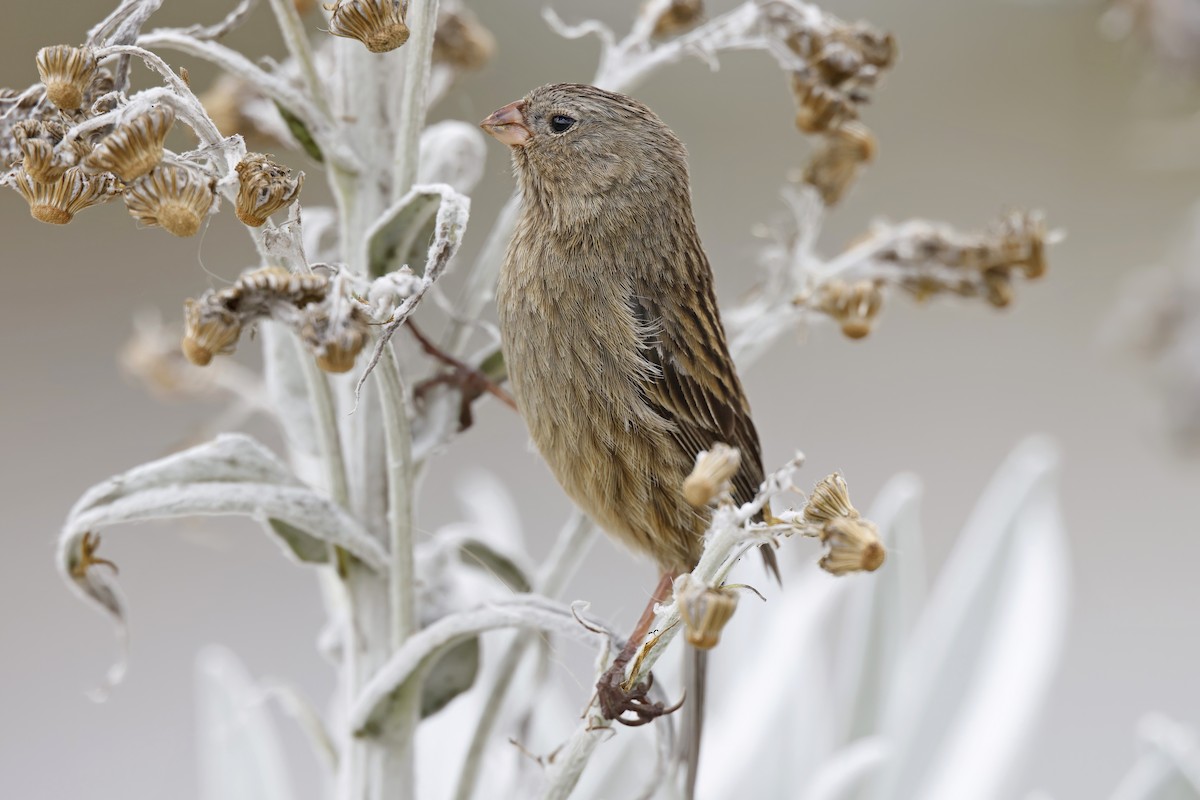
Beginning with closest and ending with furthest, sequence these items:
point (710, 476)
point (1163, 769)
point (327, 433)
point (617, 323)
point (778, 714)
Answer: point (710, 476)
point (327, 433)
point (617, 323)
point (1163, 769)
point (778, 714)

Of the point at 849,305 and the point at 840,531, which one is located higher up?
the point at 849,305

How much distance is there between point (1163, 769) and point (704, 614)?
0.78 meters

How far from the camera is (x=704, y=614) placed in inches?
28.1

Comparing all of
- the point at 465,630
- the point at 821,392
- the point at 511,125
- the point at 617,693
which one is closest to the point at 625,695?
the point at 617,693

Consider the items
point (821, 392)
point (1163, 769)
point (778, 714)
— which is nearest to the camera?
point (1163, 769)

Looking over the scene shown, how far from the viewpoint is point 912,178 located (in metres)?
4.88

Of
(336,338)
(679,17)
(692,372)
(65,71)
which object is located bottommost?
(336,338)

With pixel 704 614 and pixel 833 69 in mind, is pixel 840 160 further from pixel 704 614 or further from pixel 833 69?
pixel 704 614

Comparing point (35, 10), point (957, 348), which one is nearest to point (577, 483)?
point (35, 10)

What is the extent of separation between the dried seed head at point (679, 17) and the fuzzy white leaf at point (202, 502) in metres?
0.50

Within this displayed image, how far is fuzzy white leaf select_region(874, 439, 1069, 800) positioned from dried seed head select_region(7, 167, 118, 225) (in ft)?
3.73

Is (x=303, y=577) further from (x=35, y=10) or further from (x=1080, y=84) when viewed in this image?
(x=1080, y=84)

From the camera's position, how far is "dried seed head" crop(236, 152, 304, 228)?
0.73 m

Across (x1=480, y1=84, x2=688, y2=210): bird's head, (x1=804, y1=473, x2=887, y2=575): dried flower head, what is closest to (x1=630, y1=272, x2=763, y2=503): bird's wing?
(x1=480, y1=84, x2=688, y2=210): bird's head
